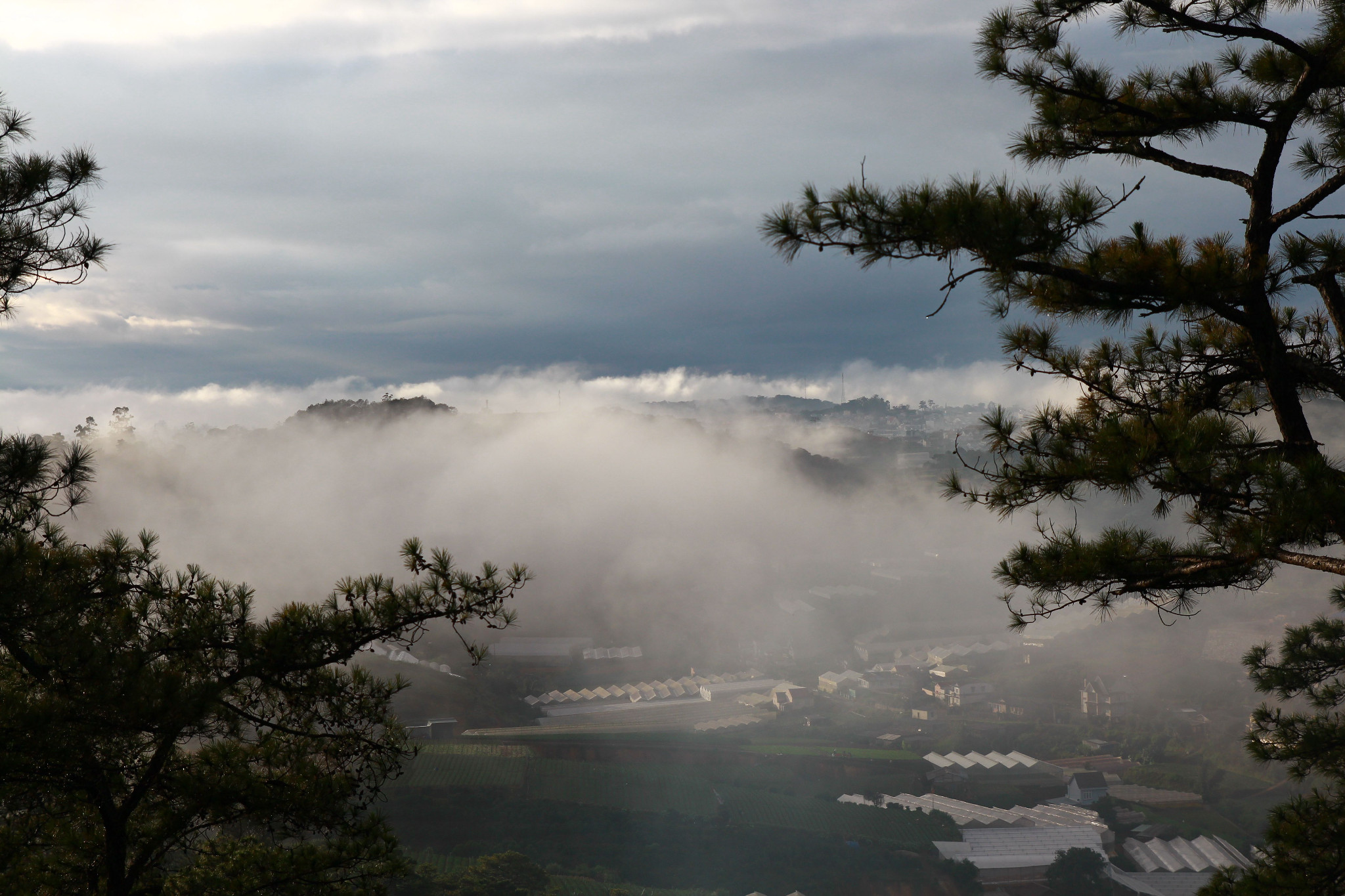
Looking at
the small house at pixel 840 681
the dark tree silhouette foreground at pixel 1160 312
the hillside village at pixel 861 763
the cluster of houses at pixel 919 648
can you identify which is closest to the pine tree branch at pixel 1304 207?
the dark tree silhouette foreground at pixel 1160 312

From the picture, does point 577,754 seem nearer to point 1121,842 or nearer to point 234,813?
point 1121,842

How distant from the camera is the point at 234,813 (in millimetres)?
4254

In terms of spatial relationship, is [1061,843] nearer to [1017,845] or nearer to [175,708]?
[1017,845]

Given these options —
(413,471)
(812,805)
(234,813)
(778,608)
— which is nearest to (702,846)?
(812,805)

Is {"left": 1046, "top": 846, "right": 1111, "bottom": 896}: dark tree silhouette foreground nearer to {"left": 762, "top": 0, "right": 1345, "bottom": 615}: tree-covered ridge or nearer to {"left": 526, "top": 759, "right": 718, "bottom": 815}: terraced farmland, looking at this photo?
{"left": 526, "top": 759, "right": 718, "bottom": 815}: terraced farmland

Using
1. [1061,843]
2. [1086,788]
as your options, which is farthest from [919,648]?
[1061,843]

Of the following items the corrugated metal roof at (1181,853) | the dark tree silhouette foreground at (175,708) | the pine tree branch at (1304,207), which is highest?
the pine tree branch at (1304,207)

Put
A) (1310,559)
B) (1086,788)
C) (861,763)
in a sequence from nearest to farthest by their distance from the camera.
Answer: (1310,559), (1086,788), (861,763)

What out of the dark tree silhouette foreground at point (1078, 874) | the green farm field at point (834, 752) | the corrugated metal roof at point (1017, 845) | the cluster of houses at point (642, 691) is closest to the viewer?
the dark tree silhouette foreground at point (1078, 874)

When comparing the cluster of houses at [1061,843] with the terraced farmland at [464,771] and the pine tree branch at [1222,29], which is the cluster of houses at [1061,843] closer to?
the terraced farmland at [464,771]

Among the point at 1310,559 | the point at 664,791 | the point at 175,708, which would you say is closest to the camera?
the point at 175,708

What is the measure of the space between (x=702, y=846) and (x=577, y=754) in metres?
10.9

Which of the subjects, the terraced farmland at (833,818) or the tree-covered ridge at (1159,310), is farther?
the terraced farmland at (833,818)

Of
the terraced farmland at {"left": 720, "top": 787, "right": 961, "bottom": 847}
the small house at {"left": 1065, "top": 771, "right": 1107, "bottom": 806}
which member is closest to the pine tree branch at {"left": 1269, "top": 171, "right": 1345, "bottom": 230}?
the terraced farmland at {"left": 720, "top": 787, "right": 961, "bottom": 847}
